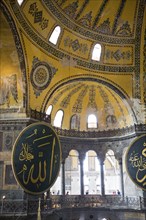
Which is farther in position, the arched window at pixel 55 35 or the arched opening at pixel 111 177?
the arched opening at pixel 111 177

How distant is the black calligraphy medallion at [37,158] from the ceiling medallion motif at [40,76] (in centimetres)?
432

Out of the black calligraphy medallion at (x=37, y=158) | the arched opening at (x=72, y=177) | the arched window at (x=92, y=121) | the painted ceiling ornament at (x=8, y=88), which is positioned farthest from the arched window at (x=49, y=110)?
the arched opening at (x=72, y=177)

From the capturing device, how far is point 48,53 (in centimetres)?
1179

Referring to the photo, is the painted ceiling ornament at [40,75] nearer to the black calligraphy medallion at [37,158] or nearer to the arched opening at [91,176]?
the black calligraphy medallion at [37,158]

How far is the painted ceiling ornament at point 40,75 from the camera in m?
11.6

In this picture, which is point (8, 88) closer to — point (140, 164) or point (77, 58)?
point (77, 58)

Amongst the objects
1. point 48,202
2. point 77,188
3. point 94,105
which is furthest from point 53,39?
point 77,188

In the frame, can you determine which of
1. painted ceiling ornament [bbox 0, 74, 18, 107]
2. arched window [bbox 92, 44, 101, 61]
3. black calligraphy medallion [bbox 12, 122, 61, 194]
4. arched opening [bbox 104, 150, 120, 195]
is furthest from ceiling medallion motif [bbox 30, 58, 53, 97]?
arched opening [bbox 104, 150, 120, 195]

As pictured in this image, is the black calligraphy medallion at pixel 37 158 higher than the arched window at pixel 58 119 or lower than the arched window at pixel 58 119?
lower

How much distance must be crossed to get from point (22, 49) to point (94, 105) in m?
5.61

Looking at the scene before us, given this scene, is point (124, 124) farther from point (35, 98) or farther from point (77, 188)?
point (77, 188)

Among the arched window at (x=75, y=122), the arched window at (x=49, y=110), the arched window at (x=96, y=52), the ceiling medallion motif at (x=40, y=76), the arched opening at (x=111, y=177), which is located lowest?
the arched opening at (x=111, y=177)

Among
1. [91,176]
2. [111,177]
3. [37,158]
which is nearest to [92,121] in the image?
[91,176]

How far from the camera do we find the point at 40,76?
1191cm
